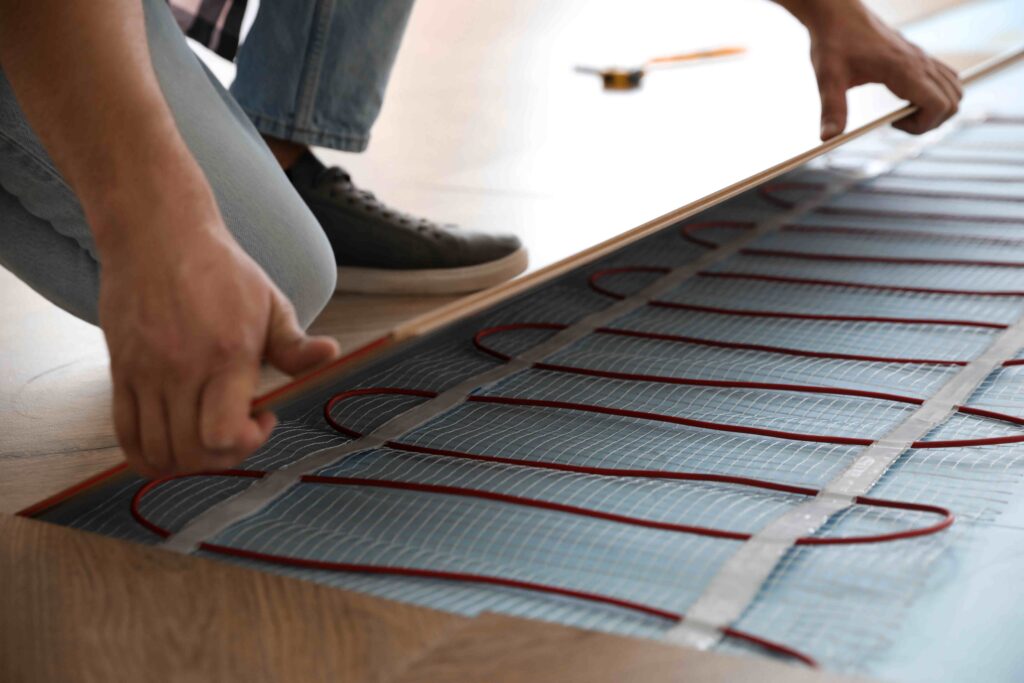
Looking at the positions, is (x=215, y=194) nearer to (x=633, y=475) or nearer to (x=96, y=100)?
(x=96, y=100)

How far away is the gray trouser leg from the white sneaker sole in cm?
29

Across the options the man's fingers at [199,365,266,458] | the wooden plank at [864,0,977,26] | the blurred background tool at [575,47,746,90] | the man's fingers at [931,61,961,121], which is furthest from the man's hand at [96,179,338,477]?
the wooden plank at [864,0,977,26]

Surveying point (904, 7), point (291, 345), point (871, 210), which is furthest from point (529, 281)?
point (904, 7)

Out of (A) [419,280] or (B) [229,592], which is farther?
(A) [419,280]

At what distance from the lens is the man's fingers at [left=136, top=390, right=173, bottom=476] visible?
0.74 metres

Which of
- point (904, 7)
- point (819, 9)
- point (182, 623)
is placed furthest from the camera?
point (904, 7)

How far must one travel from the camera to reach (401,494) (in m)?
1.08

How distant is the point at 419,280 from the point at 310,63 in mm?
277

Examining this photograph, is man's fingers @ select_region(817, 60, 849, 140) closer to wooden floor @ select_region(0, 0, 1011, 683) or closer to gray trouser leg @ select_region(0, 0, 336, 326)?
wooden floor @ select_region(0, 0, 1011, 683)

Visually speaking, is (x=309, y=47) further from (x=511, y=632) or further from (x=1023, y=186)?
(x=1023, y=186)

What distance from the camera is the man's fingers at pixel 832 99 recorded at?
5.25 ft

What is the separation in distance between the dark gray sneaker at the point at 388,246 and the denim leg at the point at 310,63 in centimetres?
5

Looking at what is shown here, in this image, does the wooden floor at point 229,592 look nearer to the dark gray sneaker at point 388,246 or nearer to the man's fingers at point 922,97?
the dark gray sneaker at point 388,246

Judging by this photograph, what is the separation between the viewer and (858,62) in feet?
5.17
